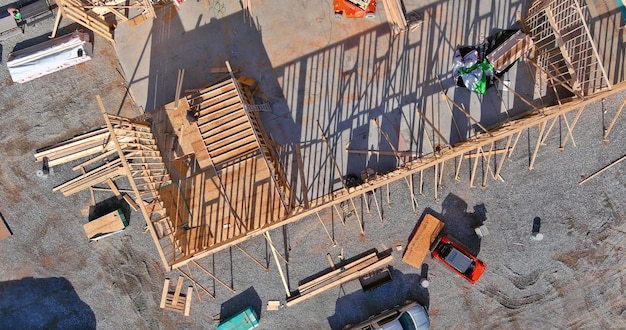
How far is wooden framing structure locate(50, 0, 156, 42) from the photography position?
13.3 meters

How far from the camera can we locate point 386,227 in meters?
15.4

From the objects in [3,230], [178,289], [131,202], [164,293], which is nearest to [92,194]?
[131,202]

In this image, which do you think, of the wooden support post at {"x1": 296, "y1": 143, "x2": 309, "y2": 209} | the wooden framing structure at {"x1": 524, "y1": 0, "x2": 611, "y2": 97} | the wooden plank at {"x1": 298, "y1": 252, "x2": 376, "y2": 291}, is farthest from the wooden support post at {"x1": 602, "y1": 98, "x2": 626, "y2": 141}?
the wooden support post at {"x1": 296, "y1": 143, "x2": 309, "y2": 209}

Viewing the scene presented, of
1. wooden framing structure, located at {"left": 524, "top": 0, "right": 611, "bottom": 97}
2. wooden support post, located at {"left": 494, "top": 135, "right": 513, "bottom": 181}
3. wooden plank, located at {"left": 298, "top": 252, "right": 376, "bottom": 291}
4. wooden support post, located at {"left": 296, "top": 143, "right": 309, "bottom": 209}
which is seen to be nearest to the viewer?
wooden framing structure, located at {"left": 524, "top": 0, "right": 611, "bottom": 97}

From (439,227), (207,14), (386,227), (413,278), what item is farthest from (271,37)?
(413,278)

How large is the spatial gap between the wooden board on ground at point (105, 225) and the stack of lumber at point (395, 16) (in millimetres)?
13390

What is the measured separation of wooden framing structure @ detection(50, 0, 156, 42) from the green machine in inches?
485

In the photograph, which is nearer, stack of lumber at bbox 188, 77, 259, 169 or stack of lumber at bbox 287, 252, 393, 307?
stack of lumber at bbox 188, 77, 259, 169

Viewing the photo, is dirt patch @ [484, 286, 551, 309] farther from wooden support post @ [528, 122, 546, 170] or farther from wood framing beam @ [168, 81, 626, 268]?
wood framing beam @ [168, 81, 626, 268]

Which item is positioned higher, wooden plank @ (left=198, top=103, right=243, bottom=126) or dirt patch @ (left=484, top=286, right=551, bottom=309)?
wooden plank @ (left=198, top=103, right=243, bottom=126)

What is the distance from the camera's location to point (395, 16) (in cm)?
1436

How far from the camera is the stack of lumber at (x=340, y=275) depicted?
15.4 meters

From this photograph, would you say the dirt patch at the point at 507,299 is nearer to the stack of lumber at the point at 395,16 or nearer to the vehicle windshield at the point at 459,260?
the vehicle windshield at the point at 459,260

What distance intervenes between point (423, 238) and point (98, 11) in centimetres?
1554
